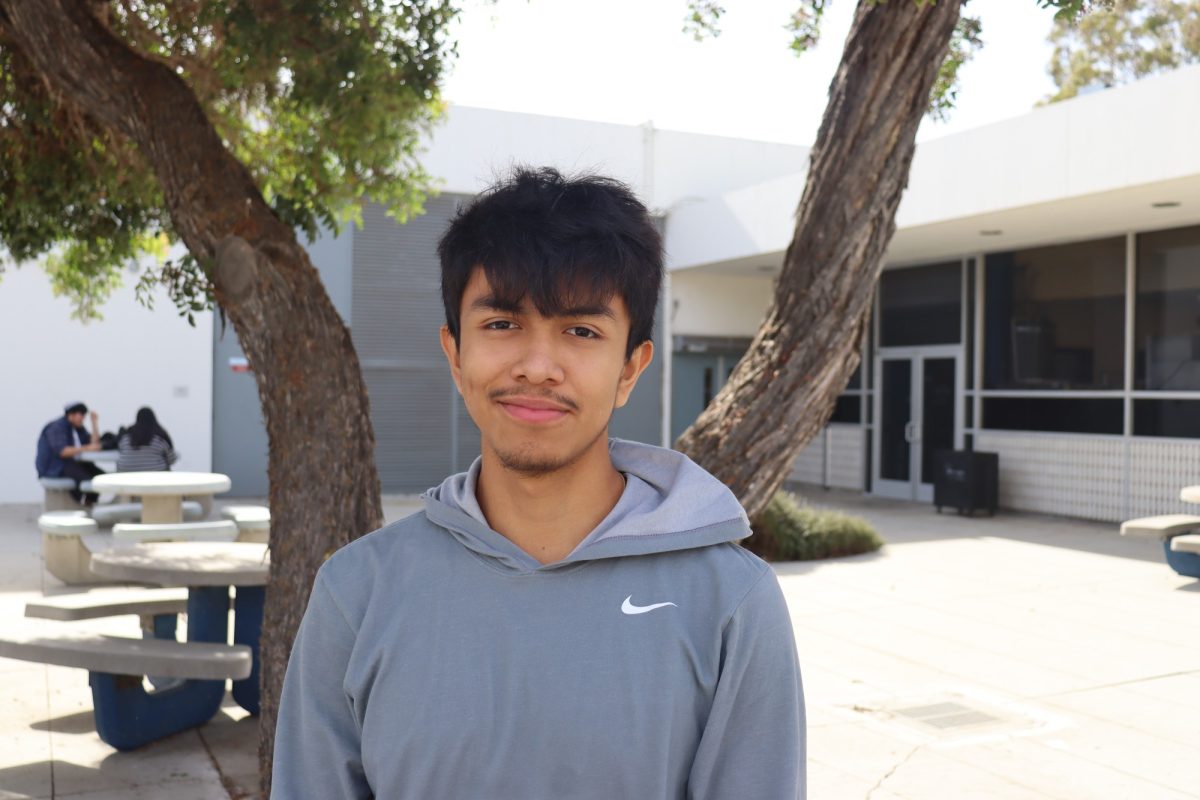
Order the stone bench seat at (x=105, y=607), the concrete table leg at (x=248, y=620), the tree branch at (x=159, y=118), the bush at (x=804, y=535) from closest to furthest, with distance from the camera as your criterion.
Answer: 1. the tree branch at (x=159, y=118)
2. the stone bench seat at (x=105, y=607)
3. the concrete table leg at (x=248, y=620)
4. the bush at (x=804, y=535)

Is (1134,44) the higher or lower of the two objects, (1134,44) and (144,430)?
the higher

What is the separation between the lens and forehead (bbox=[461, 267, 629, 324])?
1.70 m

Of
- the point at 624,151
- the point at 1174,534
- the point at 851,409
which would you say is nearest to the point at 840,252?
the point at 1174,534

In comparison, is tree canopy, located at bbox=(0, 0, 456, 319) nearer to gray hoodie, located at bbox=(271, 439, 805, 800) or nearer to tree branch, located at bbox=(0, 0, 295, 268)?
tree branch, located at bbox=(0, 0, 295, 268)

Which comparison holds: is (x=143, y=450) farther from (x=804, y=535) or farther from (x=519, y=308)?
(x=519, y=308)

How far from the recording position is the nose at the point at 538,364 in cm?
168

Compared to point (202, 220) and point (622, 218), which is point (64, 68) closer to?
point (202, 220)

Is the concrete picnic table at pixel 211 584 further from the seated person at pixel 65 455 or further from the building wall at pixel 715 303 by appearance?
the building wall at pixel 715 303

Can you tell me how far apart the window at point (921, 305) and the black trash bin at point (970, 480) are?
2.33 metres

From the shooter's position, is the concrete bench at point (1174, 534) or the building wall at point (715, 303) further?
the building wall at point (715, 303)

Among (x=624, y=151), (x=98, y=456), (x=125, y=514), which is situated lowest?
(x=125, y=514)

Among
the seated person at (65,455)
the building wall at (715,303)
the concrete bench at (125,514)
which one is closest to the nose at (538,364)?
the concrete bench at (125,514)

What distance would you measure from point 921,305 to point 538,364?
17206 millimetres

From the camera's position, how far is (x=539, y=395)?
1699 millimetres
